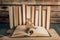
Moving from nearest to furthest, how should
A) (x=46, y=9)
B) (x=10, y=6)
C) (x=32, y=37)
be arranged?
1. (x=32, y=37)
2. (x=46, y=9)
3. (x=10, y=6)

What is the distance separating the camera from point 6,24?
204cm

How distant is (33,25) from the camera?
5.78ft

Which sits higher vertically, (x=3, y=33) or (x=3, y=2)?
(x=3, y=2)

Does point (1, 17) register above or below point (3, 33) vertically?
above

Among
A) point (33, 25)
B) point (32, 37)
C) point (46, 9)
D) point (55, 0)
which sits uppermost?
point (55, 0)

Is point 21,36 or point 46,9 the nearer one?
point 21,36

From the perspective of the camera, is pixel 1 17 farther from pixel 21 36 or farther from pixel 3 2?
pixel 21 36

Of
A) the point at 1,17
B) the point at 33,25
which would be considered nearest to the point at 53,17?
the point at 33,25

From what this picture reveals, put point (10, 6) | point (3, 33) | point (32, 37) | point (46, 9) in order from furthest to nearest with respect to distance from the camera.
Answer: point (10, 6)
point (46, 9)
point (3, 33)
point (32, 37)

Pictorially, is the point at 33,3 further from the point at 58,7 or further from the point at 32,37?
the point at 32,37

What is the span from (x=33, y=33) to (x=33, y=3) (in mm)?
574

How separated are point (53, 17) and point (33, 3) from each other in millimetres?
358

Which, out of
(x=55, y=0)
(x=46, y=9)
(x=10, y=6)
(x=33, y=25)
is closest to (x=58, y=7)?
(x=55, y=0)

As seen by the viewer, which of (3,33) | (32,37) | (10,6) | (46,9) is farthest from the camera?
(10,6)
